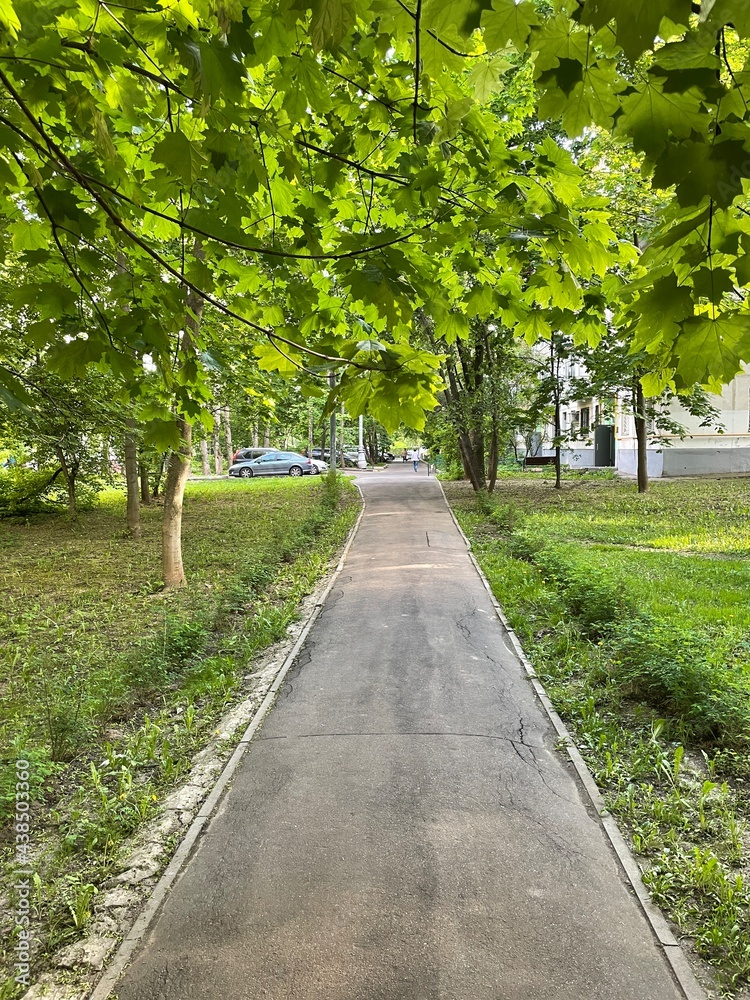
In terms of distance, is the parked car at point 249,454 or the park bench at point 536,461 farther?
the park bench at point 536,461

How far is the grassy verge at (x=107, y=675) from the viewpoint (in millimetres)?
3666

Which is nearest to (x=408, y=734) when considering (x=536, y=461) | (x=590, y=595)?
(x=590, y=595)

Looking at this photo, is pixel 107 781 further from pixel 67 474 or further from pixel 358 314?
pixel 67 474

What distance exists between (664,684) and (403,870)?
3.02 m

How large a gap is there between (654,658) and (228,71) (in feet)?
17.6

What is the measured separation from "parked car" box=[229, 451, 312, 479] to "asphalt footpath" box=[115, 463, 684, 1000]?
3189 centimetres

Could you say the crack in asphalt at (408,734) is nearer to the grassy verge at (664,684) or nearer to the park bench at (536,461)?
the grassy verge at (664,684)

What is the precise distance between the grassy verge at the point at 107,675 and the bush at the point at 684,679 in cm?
387

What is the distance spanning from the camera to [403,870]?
3.38m

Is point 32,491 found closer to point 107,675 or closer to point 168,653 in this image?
point 168,653

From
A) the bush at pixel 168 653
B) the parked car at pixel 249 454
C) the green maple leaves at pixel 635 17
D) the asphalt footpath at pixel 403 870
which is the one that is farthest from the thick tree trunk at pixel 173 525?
the parked car at pixel 249 454

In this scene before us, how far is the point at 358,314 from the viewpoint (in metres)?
3.64

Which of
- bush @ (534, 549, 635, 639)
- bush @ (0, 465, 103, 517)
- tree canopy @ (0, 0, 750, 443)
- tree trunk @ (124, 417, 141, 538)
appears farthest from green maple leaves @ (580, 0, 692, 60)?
bush @ (0, 465, 103, 517)

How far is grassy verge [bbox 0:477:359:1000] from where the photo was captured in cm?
367
